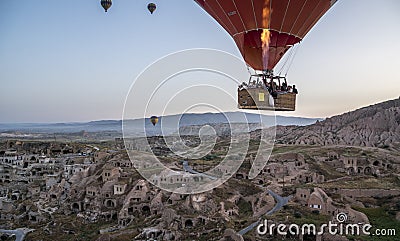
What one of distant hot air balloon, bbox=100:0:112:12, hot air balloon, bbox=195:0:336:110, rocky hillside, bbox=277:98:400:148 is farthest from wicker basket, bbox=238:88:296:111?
rocky hillside, bbox=277:98:400:148

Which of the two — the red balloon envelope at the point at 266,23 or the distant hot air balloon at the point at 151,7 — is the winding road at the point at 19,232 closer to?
the distant hot air balloon at the point at 151,7

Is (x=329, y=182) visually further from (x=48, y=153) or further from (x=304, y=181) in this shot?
(x=48, y=153)

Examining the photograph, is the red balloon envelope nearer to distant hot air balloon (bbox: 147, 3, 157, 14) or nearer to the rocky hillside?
distant hot air balloon (bbox: 147, 3, 157, 14)

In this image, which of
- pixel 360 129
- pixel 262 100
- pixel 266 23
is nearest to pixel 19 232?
pixel 262 100

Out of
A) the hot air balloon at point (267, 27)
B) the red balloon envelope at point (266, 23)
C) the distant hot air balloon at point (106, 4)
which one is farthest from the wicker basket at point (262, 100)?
the distant hot air balloon at point (106, 4)

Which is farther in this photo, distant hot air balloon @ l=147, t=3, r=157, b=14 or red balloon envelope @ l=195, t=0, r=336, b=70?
distant hot air balloon @ l=147, t=3, r=157, b=14

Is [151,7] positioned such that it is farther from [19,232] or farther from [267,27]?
[19,232]

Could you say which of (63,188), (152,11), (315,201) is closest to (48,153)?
(63,188)

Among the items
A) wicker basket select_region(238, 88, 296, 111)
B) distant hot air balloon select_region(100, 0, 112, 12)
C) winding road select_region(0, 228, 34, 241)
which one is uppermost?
distant hot air balloon select_region(100, 0, 112, 12)
